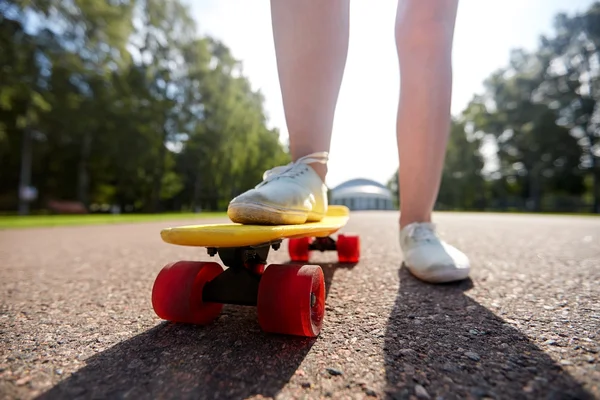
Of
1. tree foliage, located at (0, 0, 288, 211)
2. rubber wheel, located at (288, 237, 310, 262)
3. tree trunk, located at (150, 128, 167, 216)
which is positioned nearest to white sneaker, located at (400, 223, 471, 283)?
rubber wheel, located at (288, 237, 310, 262)

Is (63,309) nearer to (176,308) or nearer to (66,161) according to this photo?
(176,308)

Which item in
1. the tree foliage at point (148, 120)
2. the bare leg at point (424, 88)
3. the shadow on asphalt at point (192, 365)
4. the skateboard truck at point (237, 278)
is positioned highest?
the tree foliage at point (148, 120)

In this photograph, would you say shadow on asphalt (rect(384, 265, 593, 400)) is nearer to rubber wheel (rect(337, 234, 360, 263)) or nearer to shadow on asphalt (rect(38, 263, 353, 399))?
shadow on asphalt (rect(38, 263, 353, 399))

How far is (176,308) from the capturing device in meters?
0.80

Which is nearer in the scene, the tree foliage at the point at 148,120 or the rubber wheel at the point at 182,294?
the rubber wheel at the point at 182,294

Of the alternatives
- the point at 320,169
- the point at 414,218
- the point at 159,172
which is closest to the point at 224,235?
the point at 320,169

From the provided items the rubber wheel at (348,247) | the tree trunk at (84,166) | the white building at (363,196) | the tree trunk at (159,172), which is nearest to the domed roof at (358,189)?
the white building at (363,196)

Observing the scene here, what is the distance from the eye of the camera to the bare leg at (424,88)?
1.30 m

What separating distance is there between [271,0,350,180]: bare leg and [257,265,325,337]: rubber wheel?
24.8 inches

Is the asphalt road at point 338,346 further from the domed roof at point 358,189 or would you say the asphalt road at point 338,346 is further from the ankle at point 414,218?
the domed roof at point 358,189

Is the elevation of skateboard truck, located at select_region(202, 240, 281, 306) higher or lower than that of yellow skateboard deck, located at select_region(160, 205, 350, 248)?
lower

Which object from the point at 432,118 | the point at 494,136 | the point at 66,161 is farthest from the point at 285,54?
the point at 494,136

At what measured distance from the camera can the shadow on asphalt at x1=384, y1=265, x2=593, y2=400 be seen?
55cm

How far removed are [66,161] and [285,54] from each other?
22408 mm
